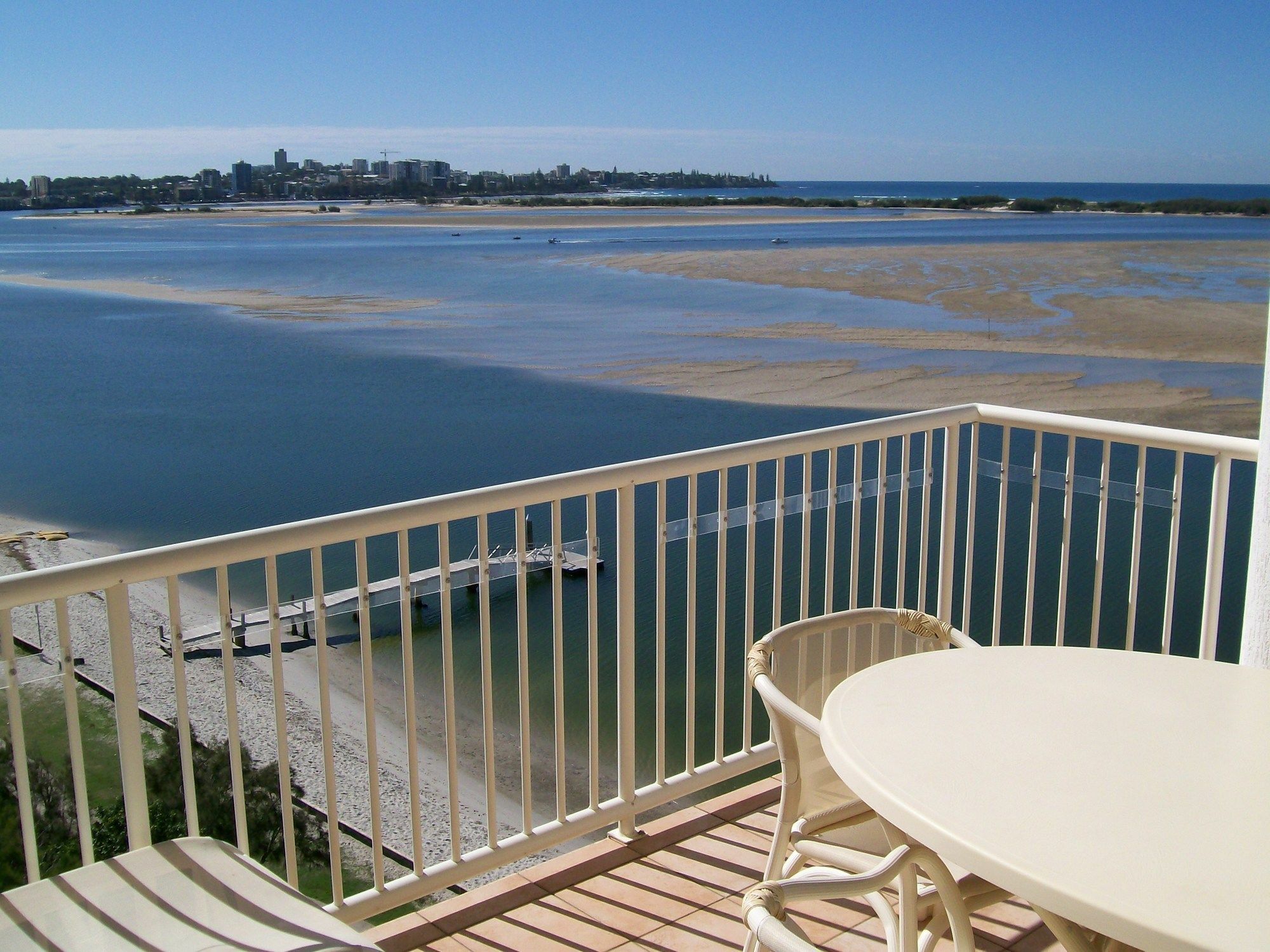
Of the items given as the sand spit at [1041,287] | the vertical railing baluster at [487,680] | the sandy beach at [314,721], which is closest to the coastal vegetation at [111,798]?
the sandy beach at [314,721]

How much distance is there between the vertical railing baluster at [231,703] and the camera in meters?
2.11

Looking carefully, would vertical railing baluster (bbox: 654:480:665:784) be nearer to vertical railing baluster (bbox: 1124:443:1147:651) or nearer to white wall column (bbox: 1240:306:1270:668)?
vertical railing baluster (bbox: 1124:443:1147:651)

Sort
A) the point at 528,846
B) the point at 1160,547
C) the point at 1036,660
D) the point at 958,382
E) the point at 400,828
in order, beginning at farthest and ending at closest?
the point at 958,382 < the point at 1160,547 < the point at 400,828 < the point at 528,846 < the point at 1036,660

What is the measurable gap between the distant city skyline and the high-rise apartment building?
0.75 metres

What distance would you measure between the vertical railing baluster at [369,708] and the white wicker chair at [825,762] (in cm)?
81

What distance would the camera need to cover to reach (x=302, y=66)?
54.0 meters

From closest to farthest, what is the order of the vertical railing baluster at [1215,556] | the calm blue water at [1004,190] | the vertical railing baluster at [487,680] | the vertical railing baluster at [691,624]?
the vertical railing baluster at [487,680] < the vertical railing baluster at [691,624] < the vertical railing baluster at [1215,556] < the calm blue water at [1004,190]

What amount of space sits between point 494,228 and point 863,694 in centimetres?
7119

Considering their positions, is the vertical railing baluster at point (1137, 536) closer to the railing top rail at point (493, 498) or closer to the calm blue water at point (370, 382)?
the railing top rail at point (493, 498)

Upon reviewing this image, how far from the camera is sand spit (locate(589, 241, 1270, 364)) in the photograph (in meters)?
25.1

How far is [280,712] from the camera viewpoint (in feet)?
7.45

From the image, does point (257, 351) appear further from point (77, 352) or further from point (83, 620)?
point (83, 620)

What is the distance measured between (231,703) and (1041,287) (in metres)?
34.8

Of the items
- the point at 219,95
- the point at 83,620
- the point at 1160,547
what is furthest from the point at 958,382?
the point at 219,95
